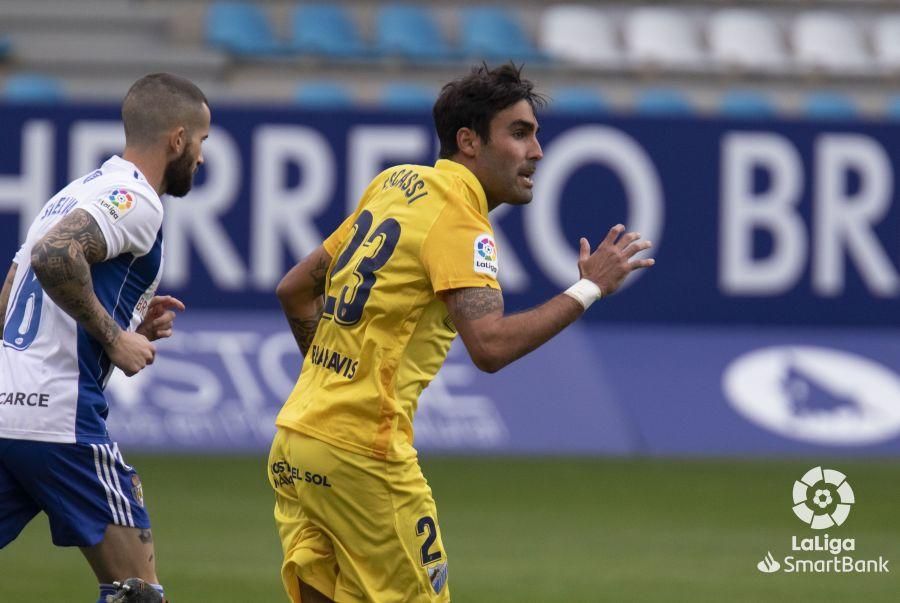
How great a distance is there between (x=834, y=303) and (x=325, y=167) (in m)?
4.90

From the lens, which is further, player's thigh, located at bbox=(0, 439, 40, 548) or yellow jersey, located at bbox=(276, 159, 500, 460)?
player's thigh, located at bbox=(0, 439, 40, 548)

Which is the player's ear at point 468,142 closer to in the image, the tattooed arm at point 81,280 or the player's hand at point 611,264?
the player's hand at point 611,264

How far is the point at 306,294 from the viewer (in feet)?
18.4

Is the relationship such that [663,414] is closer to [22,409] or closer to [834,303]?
[834,303]

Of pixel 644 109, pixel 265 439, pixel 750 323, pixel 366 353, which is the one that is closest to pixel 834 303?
pixel 750 323

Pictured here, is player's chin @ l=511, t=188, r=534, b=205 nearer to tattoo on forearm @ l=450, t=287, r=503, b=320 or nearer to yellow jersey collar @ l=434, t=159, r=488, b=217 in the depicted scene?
yellow jersey collar @ l=434, t=159, r=488, b=217

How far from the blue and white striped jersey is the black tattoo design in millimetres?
604

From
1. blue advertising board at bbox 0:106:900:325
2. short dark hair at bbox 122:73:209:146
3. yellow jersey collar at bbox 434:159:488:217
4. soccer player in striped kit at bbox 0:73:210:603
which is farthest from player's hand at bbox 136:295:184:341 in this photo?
blue advertising board at bbox 0:106:900:325

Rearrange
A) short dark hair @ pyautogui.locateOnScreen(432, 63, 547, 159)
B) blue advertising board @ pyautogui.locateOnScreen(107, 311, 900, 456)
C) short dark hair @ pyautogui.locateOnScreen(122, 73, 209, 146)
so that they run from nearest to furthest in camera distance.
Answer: short dark hair @ pyautogui.locateOnScreen(432, 63, 547, 159), short dark hair @ pyautogui.locateOnScreen(122, 73, 209, 146), blue advertising board @ pyautogui.locateOnScreen(107, 311, 900, 456)

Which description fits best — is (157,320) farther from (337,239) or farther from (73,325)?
(337,239)

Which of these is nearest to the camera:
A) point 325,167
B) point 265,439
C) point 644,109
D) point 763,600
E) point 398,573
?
point 398,573

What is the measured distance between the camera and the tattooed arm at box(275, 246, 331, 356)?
18.2ft

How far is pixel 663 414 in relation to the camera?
14.0 metres

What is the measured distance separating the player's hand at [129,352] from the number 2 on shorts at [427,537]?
3.39 ft
